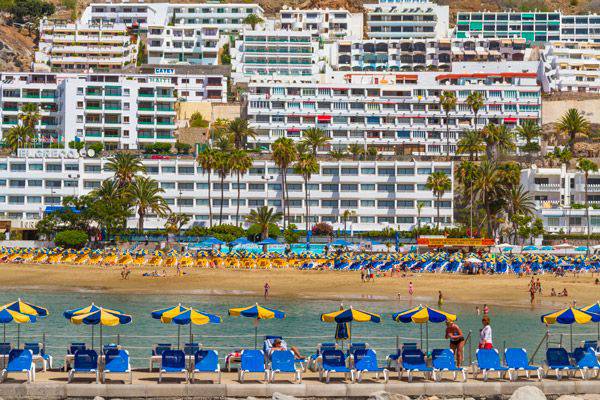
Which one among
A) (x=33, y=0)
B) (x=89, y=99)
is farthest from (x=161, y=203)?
(x=33, y=0)

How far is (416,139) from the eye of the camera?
150 meters

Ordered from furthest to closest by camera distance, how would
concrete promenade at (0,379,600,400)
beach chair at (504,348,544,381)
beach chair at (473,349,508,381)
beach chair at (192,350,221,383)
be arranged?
1. beach chair at (504,348,544,381)
2. beach chair at (473,349,508,381)
3. beach chair at (192,350,221,383)
4. concrete promenade at (0,379,600,400)

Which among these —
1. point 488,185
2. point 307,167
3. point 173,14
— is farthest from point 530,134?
point 173,14

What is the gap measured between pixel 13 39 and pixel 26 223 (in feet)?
237

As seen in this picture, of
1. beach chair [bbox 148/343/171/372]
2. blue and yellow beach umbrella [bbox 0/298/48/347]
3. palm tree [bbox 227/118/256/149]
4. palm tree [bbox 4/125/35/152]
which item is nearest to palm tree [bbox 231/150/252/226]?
palm tree [bbox 227/118/256/149]

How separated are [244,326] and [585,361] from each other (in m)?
26.5

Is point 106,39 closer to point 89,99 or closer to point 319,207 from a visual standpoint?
point 89,99

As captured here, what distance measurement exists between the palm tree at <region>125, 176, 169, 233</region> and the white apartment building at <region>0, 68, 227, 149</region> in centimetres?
2614

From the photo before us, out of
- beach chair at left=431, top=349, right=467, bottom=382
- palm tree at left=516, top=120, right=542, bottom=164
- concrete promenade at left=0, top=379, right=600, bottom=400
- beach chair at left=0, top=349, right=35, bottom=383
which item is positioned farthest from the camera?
palm tree at left=516, top=120, right=542, bottom=164

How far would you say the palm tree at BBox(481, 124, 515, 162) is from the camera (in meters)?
136

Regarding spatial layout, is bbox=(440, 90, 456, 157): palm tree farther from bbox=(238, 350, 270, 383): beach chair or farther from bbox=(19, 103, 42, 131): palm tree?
bbox=(238, 350, 270, 383): beach chair

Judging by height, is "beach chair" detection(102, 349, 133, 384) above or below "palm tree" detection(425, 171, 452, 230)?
below

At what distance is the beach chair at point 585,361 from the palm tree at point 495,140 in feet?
337

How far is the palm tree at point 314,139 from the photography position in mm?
136625
